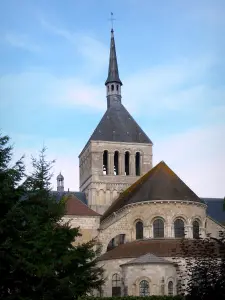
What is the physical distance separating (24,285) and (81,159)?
39.6 meters

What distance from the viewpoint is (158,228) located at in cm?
3912

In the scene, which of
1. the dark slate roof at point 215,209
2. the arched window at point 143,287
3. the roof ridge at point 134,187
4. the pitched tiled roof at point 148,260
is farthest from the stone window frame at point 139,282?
the dark slate roof at point 215,209

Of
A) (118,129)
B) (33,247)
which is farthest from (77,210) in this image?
(33,247)

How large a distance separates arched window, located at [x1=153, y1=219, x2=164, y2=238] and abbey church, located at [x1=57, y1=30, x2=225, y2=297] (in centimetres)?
7

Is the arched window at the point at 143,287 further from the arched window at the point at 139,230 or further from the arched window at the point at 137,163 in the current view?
the arched window at the point at 137,163

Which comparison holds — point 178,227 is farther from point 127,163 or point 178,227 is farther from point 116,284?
point 127,163

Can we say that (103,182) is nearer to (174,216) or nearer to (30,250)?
(174,216)

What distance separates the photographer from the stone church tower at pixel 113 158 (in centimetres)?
5216

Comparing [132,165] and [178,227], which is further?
[132,165]

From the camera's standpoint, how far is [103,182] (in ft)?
171

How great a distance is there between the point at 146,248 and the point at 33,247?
18.6m

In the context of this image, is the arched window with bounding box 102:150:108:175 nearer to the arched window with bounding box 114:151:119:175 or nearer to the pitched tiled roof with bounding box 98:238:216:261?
the arched window with bounding box 114:151:119:175

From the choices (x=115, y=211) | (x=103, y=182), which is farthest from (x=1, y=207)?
(x=103, y=182)

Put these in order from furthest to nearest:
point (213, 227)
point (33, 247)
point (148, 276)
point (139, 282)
Answer: point (213, 227)
point (139, 282)
point (148, 276)
point (33, 247)
